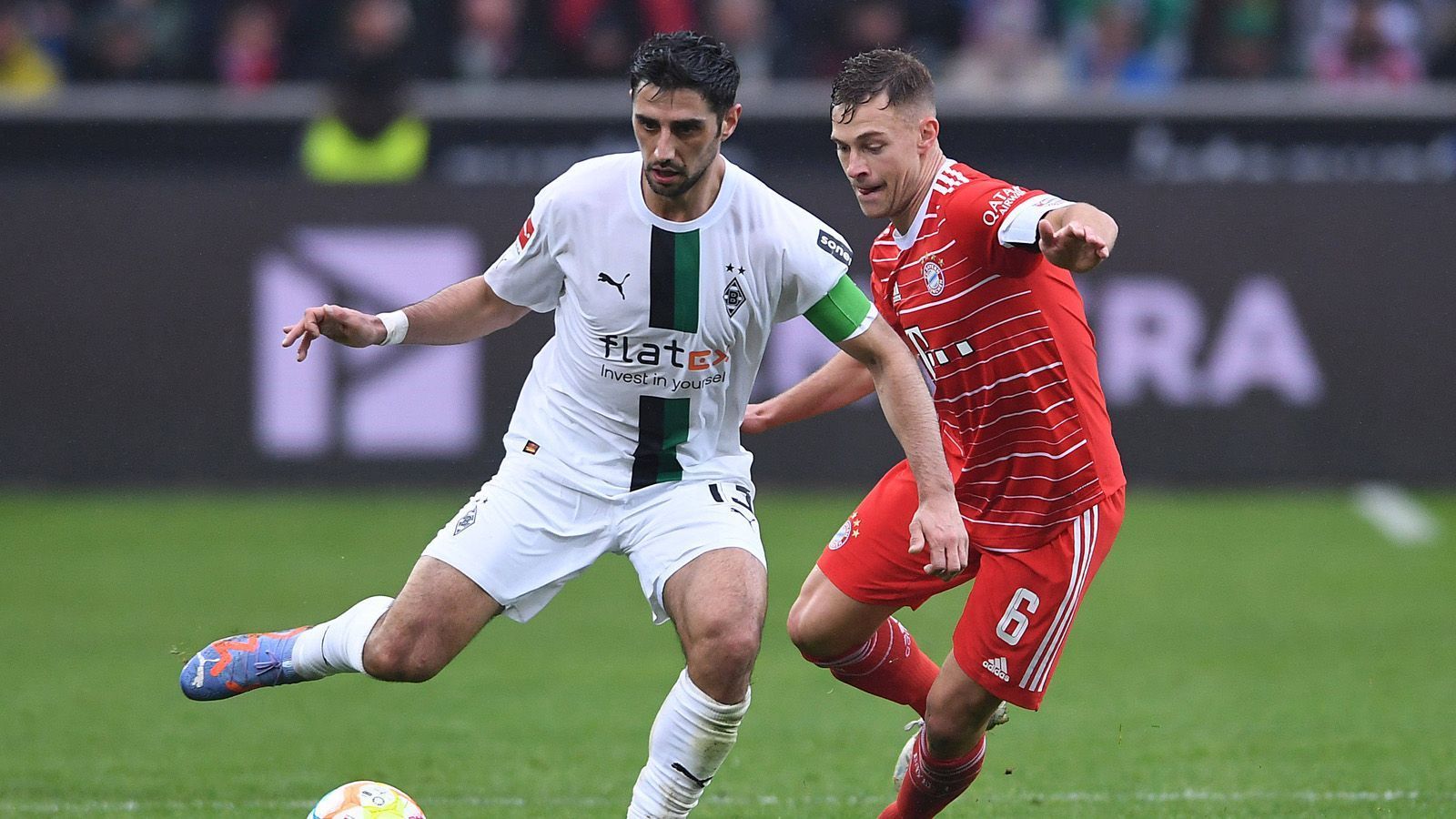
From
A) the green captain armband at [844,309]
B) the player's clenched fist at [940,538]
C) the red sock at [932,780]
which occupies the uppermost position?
the green captain armband at [844,309]

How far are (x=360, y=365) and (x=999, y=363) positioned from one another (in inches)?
281

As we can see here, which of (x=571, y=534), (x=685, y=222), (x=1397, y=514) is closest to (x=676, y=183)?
(x=685, y=222)

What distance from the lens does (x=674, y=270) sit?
568cm

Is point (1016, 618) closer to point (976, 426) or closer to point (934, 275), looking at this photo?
point (976, 426)

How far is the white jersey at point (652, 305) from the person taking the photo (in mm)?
5688

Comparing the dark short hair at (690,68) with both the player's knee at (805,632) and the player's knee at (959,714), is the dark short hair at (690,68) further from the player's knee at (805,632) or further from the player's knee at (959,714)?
the player's knee at (959,714)

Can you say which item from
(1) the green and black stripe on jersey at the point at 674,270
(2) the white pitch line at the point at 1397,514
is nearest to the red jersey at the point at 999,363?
(1) the green and black stripe on jersey at the point at 674,270

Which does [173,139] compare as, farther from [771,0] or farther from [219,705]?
[219,705]

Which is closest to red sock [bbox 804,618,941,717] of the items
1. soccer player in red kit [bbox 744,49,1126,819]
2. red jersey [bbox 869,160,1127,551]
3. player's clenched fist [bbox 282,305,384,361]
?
soccer player in red kit [bbox 744,49,1126,819]

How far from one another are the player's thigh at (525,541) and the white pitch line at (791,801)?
1.05 m

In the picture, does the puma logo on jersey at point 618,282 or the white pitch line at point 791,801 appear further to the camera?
the white pitch line at point 791,801

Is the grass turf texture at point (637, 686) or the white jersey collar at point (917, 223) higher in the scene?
the white jersey collar at point (917, 223)

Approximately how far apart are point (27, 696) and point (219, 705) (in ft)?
2.67

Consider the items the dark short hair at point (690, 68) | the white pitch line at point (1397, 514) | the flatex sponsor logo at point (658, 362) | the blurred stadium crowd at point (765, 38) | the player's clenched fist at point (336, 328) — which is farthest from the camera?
the blurred stadium crowd at point (765, 38)
